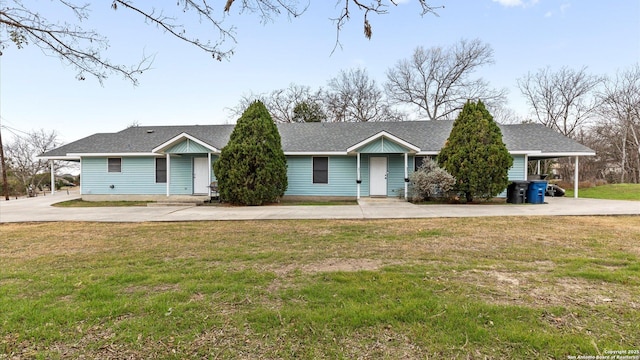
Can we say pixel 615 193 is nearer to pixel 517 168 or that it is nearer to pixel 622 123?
pixel 517 168

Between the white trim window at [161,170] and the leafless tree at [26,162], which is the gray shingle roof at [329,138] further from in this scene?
the leafless tree at [26,162]

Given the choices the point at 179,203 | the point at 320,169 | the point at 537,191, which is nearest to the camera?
the point at 537,191

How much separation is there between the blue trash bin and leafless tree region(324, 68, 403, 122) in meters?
16.6

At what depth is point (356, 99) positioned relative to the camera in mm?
27734

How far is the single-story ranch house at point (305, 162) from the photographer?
44.5 feet

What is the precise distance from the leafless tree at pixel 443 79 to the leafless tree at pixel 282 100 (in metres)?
7.74

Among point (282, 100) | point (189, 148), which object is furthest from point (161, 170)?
point (282, 100)

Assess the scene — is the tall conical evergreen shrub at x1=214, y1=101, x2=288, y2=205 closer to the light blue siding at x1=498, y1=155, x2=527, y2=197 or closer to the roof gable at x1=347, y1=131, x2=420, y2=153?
the roof gable at x1=347, y1=131, x2=420, y2=153

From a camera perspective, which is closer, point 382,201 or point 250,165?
point 250,165

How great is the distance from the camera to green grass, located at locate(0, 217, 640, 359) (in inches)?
85.4

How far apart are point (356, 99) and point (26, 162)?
26221mm

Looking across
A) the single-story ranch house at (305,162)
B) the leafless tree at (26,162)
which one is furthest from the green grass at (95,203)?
the leafless tree at (26,162)

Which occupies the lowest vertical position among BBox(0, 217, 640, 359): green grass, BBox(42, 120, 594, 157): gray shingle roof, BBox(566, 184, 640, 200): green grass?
BBox(0, 217, 640, 359): green grass

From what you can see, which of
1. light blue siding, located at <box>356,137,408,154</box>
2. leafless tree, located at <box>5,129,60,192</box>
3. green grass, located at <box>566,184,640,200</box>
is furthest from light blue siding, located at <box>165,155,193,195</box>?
green grass, located at <box>566,184,640,200</box>
